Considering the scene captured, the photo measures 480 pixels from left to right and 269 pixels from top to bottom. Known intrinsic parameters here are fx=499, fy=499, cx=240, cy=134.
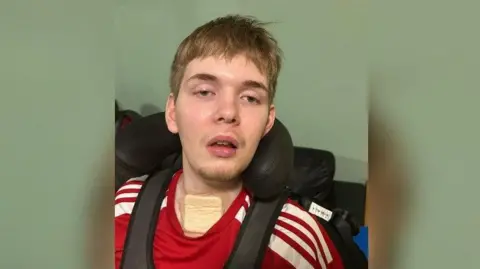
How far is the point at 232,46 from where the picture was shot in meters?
0.50

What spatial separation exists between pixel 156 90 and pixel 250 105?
0.37ft

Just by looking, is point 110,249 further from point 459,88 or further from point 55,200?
point 459,88

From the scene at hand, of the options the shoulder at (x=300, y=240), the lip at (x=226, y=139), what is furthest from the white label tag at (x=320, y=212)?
the lip at (x=226, y=139)

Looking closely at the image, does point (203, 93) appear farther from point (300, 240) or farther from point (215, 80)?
point (300, 240)

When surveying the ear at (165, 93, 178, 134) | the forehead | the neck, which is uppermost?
the forehead

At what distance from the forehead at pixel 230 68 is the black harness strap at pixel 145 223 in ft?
0.41

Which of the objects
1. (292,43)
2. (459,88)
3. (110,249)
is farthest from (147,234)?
(459,88)

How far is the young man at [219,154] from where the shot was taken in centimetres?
50

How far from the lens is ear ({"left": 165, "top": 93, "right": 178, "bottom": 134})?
1.75 feet

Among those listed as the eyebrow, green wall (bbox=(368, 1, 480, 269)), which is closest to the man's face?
the eyebrow

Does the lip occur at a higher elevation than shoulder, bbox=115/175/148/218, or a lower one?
higher

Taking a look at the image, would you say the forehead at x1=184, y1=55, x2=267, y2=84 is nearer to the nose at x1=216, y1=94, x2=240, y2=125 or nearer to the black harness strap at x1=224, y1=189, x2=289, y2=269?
the nose at x1=216, y1=94, x2=240, y2=125

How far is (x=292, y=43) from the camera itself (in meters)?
0.53

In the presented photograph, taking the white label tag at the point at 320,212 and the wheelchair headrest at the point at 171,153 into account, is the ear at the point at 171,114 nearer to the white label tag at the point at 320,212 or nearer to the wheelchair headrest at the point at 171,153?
the wheelchair headrest at the point at 171,153
